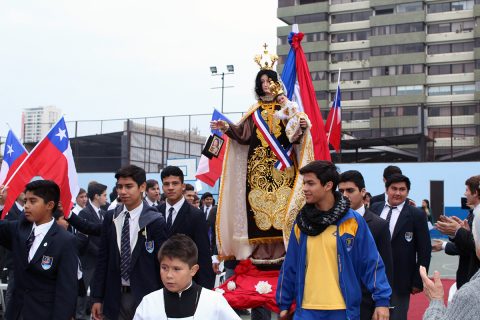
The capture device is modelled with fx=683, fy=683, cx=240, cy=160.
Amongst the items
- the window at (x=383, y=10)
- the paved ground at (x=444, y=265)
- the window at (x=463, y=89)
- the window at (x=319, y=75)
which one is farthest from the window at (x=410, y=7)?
the paved ground at (x=444, y=265)

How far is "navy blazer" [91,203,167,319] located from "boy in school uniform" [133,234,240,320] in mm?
1400

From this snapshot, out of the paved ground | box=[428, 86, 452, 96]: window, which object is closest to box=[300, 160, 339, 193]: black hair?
Answer: the paved ground

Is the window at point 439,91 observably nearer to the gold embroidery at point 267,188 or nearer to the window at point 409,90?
the window at point 409,90

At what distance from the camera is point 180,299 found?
3.64 meters

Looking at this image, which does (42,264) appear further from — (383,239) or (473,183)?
(473,183)

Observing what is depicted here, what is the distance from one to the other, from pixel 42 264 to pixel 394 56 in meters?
61.9

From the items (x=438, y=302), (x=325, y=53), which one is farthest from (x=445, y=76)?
(x=438, y=302)

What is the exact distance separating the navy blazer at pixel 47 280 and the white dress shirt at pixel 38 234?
0.04 m

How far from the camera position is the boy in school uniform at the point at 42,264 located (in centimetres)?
479

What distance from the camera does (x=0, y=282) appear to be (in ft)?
28.1

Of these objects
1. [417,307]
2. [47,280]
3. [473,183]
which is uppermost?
[473,183]

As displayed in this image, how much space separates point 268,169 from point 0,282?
→ 12.9 ft

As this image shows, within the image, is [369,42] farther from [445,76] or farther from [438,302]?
[438,302]

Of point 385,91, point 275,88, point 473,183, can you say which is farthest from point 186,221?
point 385,91
